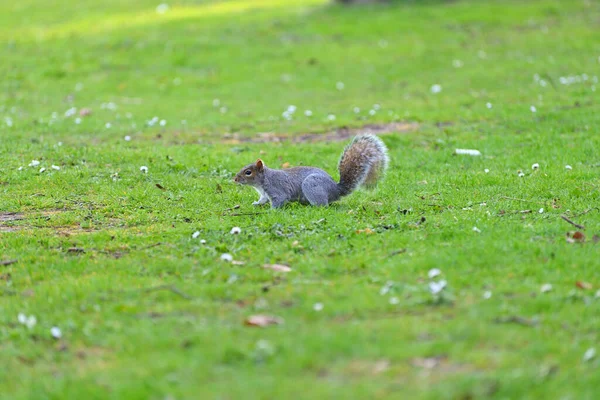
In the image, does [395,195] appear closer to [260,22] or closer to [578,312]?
[578,312]

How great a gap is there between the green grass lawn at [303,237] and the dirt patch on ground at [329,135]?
0.11m

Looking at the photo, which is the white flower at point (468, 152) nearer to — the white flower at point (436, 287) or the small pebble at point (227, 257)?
the small pebble at point (227, 257)

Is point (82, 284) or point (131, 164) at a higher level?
point (82, 284)

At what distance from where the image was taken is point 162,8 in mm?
26781

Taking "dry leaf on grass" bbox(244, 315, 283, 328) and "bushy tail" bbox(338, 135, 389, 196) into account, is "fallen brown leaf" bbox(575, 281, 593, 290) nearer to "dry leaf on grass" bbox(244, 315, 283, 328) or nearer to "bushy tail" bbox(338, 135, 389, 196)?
"dry leaf on grass" bbox(244, 315, 283, 328)

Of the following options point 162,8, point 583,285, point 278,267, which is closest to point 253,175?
point 278,267

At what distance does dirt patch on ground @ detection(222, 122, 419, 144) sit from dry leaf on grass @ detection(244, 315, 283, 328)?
6987 millimetres

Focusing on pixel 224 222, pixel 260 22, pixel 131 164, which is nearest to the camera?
pixel 224 222

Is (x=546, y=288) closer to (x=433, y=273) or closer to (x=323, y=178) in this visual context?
(x=433, y=273)

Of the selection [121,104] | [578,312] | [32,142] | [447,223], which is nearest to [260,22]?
[121,104]

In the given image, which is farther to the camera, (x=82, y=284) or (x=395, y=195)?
(x=395, y=195)

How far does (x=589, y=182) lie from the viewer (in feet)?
28.5

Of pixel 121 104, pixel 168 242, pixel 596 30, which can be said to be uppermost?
pixel 168 242

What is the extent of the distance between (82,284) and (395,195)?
12.8ft
